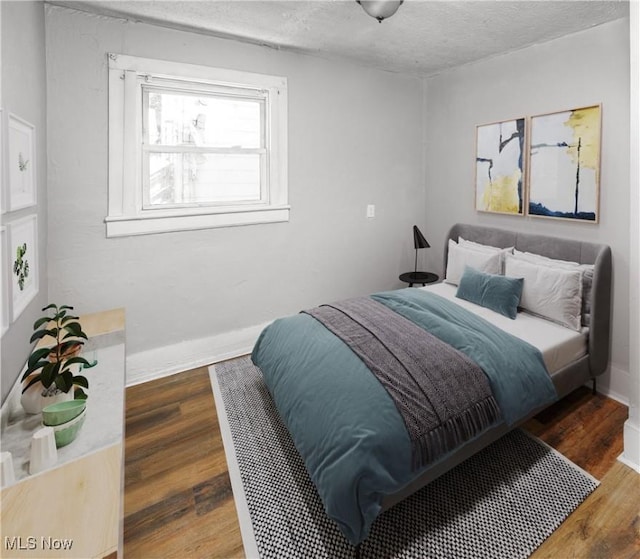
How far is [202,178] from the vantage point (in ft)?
9.53

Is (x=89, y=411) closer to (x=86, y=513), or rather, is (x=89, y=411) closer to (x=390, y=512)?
(x=86, y=513)

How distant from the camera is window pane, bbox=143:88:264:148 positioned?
267 centimetres

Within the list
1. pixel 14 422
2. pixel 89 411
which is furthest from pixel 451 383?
pixel 14 422

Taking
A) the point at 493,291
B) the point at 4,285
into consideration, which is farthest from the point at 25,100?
the point at 493,291

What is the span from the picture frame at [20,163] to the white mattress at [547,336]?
108 inches

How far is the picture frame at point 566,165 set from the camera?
249cm

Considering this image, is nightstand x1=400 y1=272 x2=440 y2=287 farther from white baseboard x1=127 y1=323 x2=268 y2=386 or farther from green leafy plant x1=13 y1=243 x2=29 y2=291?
green leafy plant x1=13 y1=243 x2=29 y2=291

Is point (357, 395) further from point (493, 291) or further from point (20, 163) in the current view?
point (20, 163)

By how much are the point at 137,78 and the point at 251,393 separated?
2.32 meters

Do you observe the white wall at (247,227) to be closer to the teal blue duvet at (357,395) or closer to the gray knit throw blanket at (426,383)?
the teal blue duvet at (357,395)

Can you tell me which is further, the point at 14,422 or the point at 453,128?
the point at 453,128

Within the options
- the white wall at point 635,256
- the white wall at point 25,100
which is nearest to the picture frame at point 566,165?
the white wall at point 635,256

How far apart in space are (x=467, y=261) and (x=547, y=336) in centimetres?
95

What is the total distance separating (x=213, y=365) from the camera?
297cm
